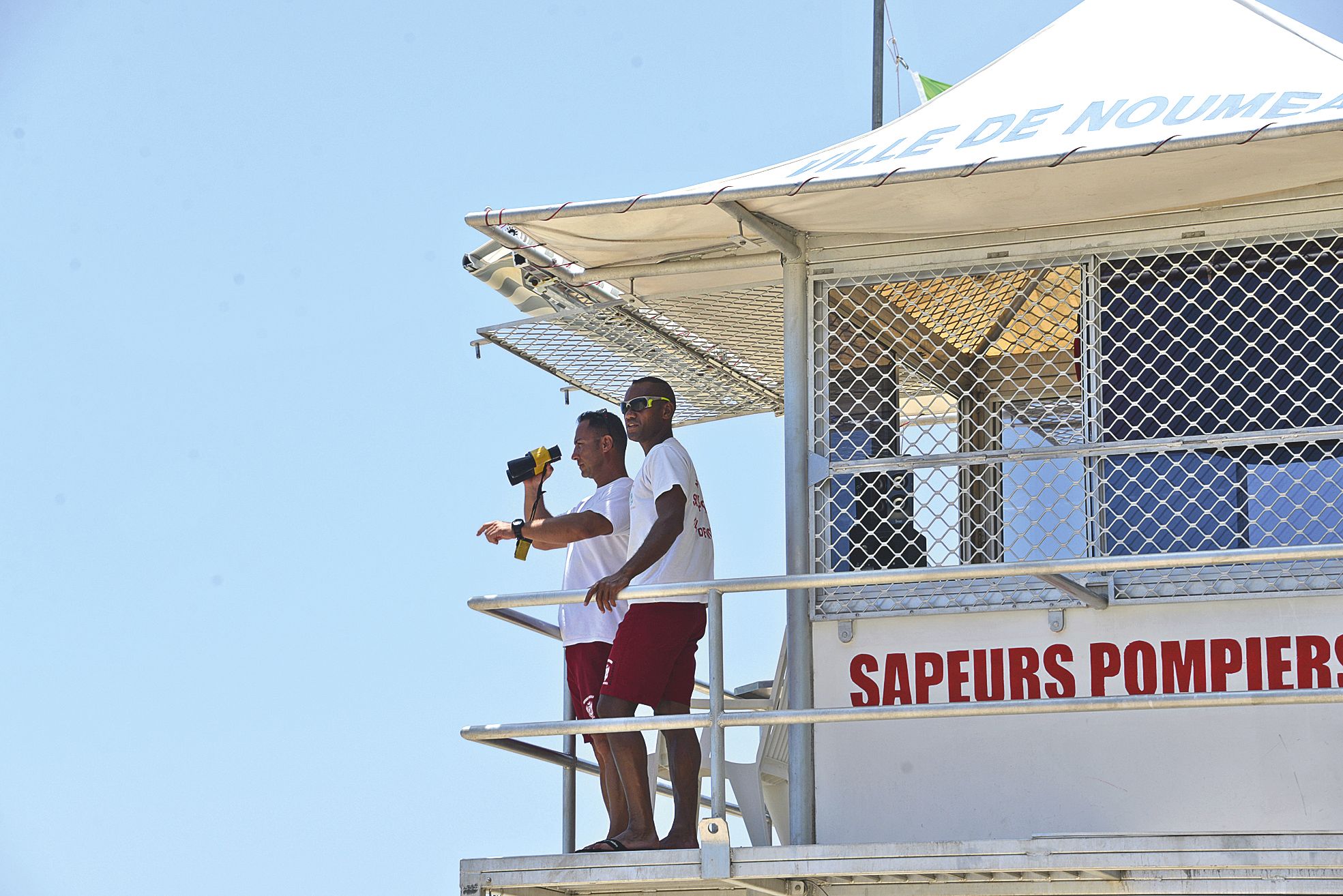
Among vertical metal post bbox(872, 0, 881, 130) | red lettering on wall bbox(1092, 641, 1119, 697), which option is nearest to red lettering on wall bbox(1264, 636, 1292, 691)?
red lettering on wall bbox(1092, 641, 1119, 697)

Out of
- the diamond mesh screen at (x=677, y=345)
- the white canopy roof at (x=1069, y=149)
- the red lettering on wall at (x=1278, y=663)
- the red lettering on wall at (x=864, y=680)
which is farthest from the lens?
the diamond mesh screen at (x=677, y=345)

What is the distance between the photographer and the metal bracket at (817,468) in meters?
7.93

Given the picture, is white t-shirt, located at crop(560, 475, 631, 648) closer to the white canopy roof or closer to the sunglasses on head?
the sunglasses on head

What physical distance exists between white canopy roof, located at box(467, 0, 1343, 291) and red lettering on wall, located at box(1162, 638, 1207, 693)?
70.2 inches

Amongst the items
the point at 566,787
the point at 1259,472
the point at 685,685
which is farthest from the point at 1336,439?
the point at 566,787

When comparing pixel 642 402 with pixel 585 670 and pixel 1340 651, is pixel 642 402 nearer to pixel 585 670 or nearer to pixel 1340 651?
pixel 585 670

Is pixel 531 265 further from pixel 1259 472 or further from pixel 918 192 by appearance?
pixel 1259 472

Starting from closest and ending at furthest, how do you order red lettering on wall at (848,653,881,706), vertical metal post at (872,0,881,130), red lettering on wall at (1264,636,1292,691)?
red lettering on wall at (1264,636,1292,691) < red lettering on wall at (848,653,881,706) < vertical metal post at (872,0,881,130)

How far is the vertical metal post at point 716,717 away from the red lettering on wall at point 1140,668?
1675 millimetres

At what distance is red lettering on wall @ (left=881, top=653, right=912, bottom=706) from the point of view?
7.64m

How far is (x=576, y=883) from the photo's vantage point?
7.06m

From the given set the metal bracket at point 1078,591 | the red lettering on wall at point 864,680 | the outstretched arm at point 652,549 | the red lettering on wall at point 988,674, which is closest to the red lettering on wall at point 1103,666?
the metal bracket at point 1078,591

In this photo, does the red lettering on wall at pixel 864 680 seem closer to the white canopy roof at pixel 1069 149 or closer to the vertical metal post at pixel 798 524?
the vertical metal post at pixel 798 524

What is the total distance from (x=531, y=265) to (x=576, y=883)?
2813mm
